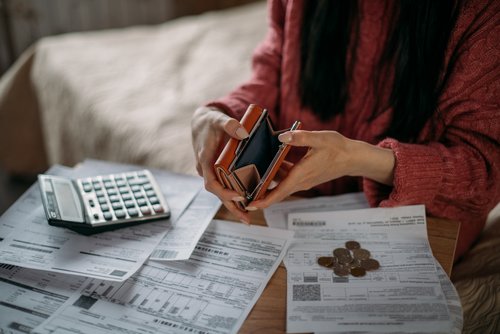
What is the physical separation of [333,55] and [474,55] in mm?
244

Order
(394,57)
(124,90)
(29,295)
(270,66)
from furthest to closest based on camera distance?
(124,90) → (270,66) → (394,57) → (29,295)

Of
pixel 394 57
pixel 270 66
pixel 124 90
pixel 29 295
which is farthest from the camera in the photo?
pixel 124 90

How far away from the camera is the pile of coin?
0.68m

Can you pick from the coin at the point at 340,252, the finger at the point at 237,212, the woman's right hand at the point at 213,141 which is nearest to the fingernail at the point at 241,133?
the woman's right hand at the point at 213,141

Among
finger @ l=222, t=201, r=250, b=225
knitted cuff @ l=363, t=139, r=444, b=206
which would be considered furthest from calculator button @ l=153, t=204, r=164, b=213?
knitted cuff @ l=363, t=139, r=444, b=206

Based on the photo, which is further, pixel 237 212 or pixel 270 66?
pixel 270 66

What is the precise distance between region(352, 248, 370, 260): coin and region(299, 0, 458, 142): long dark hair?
0.25 m

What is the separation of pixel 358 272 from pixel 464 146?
10.8 inches

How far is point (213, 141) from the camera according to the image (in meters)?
0.77

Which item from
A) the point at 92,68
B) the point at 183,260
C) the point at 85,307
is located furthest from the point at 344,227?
the point at 92,68

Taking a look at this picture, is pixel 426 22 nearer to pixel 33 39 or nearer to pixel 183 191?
pixel 183 191

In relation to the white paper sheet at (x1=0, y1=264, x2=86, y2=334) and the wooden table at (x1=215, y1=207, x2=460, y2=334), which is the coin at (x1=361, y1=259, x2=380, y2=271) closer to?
the wooden table at (x1=215, y1=207, x2=460, y2=334)

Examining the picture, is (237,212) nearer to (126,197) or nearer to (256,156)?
(256,156)

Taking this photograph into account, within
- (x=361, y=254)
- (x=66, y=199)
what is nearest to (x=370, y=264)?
(x=361, y=254)
